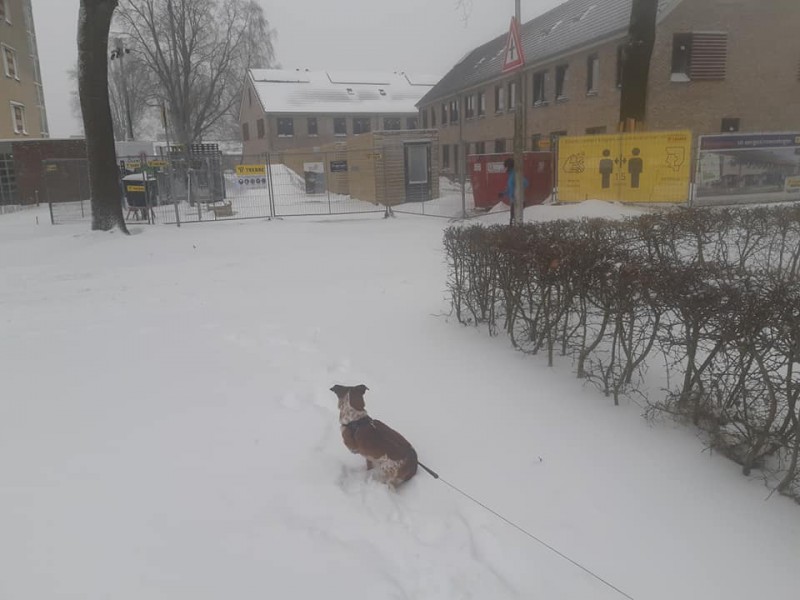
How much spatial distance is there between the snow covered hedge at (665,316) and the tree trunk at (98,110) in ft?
37.2

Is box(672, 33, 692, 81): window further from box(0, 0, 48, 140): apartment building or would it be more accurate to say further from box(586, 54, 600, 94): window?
box(0, 0, 48, 140): apartment building

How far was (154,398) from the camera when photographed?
15.6 feet

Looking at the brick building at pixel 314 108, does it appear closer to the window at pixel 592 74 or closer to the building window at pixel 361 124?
the building window at pixel 361 124

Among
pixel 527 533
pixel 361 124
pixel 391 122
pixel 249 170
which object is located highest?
pixel 391 122

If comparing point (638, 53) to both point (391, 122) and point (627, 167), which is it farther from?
point (391, 122)

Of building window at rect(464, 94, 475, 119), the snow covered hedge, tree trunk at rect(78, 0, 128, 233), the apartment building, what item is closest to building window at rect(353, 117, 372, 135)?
building window at rect(464, 94, 475, 119)

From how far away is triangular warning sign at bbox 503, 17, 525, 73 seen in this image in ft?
25.4

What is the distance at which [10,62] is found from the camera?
1342 inches

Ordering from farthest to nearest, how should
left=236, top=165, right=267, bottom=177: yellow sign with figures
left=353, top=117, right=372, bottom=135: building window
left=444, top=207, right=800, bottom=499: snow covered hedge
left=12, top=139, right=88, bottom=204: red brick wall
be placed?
left=353, top=117, right=372, bottom=135: building window → left=12, top=139, right=88, bottom=204: red brick wall → left=236, top=165, right=267, bottom=177: yellow sign with figures → left=444, top=207, right=800, bottom=499: snow covered hedge

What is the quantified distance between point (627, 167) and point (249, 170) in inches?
435

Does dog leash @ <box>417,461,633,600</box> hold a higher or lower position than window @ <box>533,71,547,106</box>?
lower

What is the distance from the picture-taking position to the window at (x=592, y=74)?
84.6 feet

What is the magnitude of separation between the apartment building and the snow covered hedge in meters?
34.4

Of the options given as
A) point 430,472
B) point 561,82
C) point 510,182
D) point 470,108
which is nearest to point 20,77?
point 470,108
